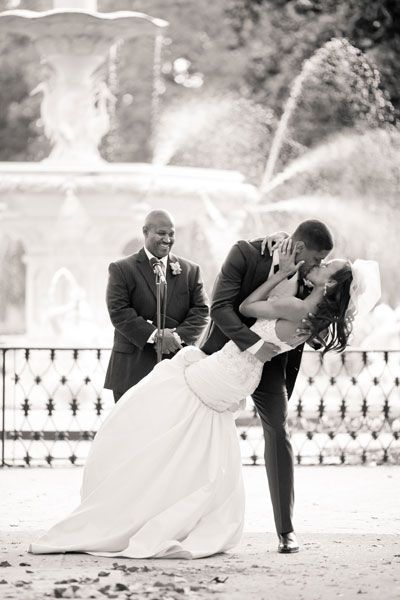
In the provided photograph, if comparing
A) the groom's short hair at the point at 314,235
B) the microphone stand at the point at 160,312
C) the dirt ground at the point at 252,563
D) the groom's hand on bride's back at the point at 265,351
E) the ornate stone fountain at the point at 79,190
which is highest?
the ornate stone fountain at the point at 79,190

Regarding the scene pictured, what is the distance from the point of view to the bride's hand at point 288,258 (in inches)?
333

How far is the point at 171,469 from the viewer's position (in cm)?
872

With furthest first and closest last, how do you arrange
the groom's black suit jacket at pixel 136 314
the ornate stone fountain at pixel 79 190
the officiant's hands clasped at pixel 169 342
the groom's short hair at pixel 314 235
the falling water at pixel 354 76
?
the falling water at pixel 354 76 → the ornate stone fountain at pixel 79 190 → the groom's black suit jacket at pixel 136 314 → the officiant's hands clasped at pixel 169 342 → the groom's short hair at pixel 314 235

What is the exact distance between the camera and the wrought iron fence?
45.0 feet

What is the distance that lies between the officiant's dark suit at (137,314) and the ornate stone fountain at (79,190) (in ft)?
27.4

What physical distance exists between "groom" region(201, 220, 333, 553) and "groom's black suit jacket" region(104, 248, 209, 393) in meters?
1.64

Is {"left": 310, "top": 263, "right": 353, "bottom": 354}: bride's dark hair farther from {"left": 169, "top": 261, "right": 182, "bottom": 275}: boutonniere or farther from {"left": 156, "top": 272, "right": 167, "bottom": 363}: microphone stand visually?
{"left": 169, "top": 261, "right": 182, "bottom": 275}: boutonniere

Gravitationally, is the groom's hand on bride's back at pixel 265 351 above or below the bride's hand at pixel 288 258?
below

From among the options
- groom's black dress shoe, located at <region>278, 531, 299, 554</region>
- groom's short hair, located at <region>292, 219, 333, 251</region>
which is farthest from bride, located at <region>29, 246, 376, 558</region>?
groom's black dress shoe, located at <region>278, 531, 299, 554</region>

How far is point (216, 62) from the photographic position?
3928 cm

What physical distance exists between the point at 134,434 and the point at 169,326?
5.94 feet

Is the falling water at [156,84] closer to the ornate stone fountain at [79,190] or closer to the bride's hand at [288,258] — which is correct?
the ornate stone fountain at [79,190]


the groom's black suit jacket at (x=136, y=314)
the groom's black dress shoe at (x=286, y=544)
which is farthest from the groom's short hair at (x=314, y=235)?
the groom's black suit jacket at (x=136, y=314)

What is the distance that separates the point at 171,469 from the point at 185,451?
0.43 feet
